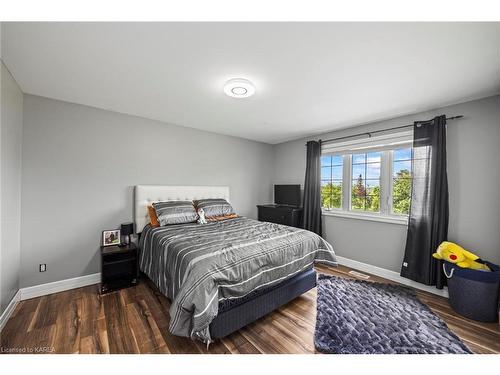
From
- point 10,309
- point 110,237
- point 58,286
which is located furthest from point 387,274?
Answer: point 10,309

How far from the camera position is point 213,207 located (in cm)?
348

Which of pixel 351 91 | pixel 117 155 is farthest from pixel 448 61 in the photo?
pixel 117 155

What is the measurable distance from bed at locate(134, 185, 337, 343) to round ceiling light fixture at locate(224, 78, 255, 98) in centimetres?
156

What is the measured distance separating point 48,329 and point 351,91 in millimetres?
3777

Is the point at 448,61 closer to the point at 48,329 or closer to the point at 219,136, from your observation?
the point at 219,136

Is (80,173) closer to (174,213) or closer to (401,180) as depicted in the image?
(174,213)

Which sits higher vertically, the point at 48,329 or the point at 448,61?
the point at 448,61

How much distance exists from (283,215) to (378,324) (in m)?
2.33

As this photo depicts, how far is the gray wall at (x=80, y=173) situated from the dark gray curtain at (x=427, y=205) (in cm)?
354

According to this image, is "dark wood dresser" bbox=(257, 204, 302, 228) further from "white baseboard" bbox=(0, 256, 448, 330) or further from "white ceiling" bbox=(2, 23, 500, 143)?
"white ceiling" bbox=(2, 23, 500, 143)

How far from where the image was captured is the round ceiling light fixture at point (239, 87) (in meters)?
2.02

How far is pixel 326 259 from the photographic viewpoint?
2.53 m

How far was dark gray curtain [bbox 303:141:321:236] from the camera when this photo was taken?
390cm

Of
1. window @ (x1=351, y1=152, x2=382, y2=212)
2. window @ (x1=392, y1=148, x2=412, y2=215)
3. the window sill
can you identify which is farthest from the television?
window @ (x1=392, y1=148, x2=412, y2=215)
